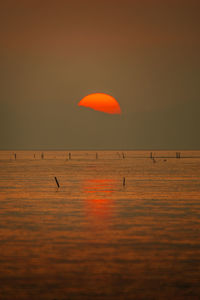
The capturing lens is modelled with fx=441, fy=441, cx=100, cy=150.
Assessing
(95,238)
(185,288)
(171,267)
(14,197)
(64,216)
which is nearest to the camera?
(185,288)

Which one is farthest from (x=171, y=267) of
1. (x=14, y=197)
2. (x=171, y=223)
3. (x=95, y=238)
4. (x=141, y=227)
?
(x=14, y=197)

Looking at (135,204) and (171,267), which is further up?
(135,204)

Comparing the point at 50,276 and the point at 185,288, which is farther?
the point at 50,276

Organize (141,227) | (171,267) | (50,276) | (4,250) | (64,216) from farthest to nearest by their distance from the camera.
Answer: (64,216), (141,227), (4,250), (171,267), (50,276)

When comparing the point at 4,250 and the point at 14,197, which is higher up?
the point at 14,197

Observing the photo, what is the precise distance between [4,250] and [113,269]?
5658 mm

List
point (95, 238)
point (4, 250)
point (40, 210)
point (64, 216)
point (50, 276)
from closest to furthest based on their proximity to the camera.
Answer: point (50, 276) → point (4, 250) → point (95, 238) → point (64, 216) → point (40, 210)

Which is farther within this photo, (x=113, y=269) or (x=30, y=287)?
(x=113, y=269)

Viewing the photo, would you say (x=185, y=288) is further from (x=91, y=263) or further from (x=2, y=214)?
(x=2, y=214)

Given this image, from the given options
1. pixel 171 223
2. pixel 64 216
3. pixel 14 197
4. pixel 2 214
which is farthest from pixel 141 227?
pixel 14 197

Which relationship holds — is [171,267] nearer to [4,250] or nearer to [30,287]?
[30,287]

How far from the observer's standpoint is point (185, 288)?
13.5 metres

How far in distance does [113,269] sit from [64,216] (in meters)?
14.5

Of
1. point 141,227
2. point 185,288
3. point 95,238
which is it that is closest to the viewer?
point 185,288
